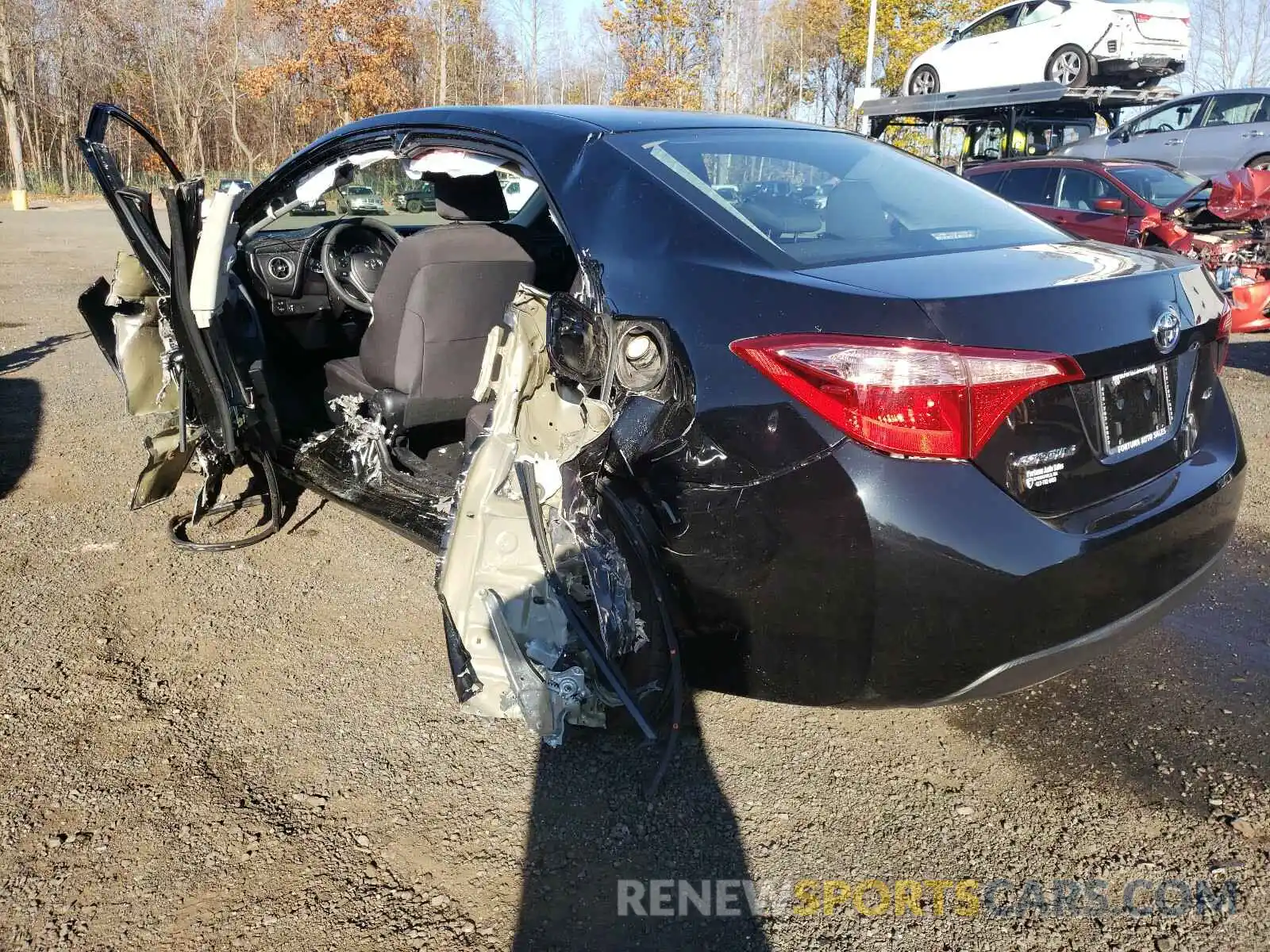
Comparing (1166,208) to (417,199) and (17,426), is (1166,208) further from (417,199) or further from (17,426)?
(17,426)

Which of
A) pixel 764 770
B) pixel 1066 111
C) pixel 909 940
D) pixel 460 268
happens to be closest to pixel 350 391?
pixel 460 268

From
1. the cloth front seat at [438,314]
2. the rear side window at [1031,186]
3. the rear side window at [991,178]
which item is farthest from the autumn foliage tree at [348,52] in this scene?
the cloth front seat at [438,314]

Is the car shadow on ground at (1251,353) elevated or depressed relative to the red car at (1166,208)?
depressed

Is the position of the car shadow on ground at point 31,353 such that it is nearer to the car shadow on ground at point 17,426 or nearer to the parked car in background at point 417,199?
the car shadow on ground at point 17,426

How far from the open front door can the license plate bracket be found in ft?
9.13

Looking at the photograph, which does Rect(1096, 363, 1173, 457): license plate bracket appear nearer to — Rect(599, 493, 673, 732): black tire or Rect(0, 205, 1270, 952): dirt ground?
Rect(0, 205, 1270, 952): dirt ground

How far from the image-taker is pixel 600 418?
223cm

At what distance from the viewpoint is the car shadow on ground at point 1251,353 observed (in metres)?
7.54

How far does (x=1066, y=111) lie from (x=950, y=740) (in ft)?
53.6

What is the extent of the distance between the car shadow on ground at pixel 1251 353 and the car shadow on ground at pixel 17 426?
26.0ft

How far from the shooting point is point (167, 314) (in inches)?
149

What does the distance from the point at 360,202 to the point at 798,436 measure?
129 inches

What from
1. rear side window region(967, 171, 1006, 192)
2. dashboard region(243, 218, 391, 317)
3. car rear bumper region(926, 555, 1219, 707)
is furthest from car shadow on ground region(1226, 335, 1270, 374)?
dashboard region(243, 218, 391, 317)

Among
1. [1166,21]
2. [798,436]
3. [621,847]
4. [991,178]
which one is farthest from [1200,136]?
[621,847]
